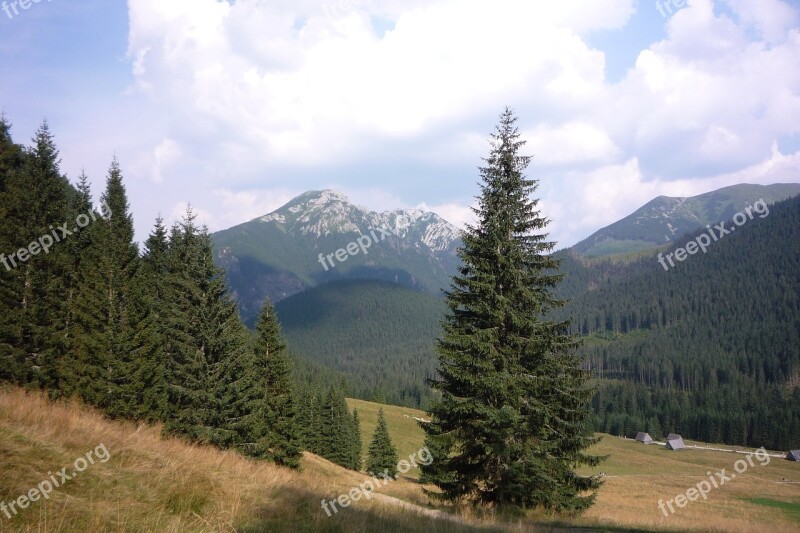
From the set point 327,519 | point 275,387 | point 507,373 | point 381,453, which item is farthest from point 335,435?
point 327,519

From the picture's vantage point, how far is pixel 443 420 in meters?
16.4

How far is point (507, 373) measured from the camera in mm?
14781

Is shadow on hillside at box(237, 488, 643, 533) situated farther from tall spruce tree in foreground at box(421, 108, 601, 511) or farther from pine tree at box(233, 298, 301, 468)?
pine tree at box(233, 298, 301, 468)

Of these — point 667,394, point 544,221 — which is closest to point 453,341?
point 544,221

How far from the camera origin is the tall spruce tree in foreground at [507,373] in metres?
15.0

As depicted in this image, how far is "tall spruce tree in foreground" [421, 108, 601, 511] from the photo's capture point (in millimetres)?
14984

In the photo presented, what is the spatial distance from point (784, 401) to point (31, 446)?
196 m

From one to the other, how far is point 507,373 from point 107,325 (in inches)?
971

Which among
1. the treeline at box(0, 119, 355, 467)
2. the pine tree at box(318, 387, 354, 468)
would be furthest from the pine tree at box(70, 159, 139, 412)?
the pine tree at box(318, 387, 354, 468)

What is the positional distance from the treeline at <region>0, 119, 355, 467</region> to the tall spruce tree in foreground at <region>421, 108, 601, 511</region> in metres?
15.5
